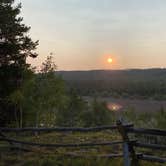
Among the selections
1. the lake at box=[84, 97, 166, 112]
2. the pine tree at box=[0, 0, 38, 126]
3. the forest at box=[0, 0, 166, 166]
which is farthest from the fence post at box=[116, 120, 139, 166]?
the lake at box=[84, 97, 166, 112]

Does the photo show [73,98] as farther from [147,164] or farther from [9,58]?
[147,164]

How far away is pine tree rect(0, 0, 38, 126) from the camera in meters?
19.6

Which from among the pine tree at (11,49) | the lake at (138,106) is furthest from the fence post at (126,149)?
the lake at (138,106)

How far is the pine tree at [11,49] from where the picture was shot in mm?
19609

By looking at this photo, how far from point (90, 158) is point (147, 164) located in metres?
1.34

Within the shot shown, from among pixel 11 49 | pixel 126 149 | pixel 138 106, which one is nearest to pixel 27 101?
pixel 11 49

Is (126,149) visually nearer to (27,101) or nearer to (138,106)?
(27,101)

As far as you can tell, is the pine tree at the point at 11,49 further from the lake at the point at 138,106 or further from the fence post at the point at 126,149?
the lake at the point at 138,106

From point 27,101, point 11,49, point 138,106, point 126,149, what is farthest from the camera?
point 138,106

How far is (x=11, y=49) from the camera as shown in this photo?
19875 millimetres

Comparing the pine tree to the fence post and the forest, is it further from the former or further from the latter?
the fence post

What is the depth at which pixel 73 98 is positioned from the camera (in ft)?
200

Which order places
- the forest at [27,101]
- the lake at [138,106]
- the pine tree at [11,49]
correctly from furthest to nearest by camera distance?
the lake at [138,106] < the pine tree at [11,49] < the forest at [27,101]

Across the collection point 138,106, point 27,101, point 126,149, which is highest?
point 138,106
